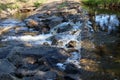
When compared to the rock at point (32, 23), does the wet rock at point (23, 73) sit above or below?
above

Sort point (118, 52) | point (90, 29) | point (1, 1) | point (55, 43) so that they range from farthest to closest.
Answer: point (1, 1) < point (90, 29) < point (55, 43) < point (118, 52)

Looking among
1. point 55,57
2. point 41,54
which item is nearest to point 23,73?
point 41,54

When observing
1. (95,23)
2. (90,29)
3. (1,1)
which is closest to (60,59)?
(90,29)

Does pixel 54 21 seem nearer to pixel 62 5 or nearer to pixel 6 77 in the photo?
pixel 62 5

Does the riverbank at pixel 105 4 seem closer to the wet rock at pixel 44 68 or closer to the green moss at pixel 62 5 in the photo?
the green moss at pixel 62 5

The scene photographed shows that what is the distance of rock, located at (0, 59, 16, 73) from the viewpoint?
933 cm

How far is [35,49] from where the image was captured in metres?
11.5

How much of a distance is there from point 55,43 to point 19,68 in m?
3.98

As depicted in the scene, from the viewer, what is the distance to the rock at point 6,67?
9327 mm

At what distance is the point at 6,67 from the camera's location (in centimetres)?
955

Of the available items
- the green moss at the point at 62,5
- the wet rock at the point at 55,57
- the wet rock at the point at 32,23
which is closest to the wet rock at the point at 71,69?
the wet rock at the point at 55,57

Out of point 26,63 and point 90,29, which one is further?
point 90,29

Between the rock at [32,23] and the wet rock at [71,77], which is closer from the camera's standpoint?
the wet rock at [71,77]

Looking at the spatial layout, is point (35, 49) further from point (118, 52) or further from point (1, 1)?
point (1, 1)
